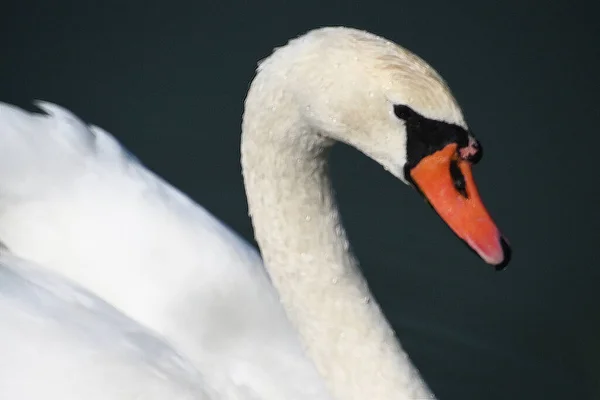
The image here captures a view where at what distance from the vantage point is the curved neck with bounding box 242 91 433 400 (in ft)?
7.18

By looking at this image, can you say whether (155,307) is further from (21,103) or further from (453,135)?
(21,103)

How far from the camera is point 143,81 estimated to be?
15.4 feet

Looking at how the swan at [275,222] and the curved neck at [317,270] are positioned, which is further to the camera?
the curved neck at [317,270]

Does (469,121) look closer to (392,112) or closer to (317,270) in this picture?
(317,270)

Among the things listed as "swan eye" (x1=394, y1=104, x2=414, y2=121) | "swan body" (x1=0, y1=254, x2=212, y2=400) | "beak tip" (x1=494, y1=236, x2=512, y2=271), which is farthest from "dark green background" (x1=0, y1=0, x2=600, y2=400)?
"swan eye" (x1=394, y1=104, x2=414, y2=121)

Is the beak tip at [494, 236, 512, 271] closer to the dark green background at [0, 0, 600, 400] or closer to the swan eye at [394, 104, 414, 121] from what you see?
the swan eye at [394, 104, 414, 121]

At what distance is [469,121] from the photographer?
4.45 meters

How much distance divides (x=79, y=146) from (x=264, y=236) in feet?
3.19

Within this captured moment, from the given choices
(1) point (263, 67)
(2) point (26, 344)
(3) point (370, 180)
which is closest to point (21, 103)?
(3) point (370, 180)

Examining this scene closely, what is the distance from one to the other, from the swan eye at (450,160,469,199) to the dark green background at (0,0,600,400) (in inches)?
72.6

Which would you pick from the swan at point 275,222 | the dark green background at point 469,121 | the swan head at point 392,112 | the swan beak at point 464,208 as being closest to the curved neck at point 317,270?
the swan at point 275,222

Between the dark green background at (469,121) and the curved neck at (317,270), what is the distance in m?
1.37

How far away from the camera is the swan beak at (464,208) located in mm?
2002

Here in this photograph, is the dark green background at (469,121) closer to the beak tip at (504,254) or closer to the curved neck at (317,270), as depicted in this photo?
the curved neck at (317,270)
